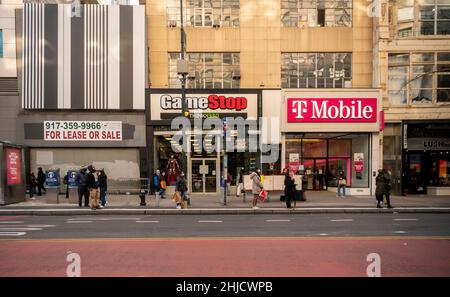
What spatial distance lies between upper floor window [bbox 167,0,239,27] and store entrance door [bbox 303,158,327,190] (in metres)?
10.7

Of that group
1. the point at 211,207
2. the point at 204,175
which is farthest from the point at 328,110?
the point at 211,207

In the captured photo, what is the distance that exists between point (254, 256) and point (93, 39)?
19.5m

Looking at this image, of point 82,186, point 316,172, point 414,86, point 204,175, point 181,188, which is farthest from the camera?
point 316,172

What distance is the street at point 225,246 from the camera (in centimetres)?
674

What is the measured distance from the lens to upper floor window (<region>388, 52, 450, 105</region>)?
22.7 meters

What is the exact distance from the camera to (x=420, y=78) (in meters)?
22.9

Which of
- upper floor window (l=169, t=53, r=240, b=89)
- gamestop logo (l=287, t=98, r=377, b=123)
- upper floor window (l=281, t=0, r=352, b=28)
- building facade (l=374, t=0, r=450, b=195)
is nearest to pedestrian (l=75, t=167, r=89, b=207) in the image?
upper floor window (l=169, t=53, r=240, b=89)

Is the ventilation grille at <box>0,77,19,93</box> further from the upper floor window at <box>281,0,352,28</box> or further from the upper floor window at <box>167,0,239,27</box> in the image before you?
the upper floor window at <box>281,0,352,28</box>

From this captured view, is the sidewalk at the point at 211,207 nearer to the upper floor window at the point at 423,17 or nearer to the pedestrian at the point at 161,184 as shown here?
the pedestrian at the point at 161,184

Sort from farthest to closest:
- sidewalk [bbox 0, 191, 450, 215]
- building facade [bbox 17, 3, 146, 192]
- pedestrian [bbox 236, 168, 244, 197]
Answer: building facade [bbox 17, 3, 146, 192] < pedestrian [bbox 236, 168, 244, 197] < sidewalk [bbox 0, 191, 450, 215]

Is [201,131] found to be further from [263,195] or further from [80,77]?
[80,77]

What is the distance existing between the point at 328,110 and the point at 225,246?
1617 centimetres

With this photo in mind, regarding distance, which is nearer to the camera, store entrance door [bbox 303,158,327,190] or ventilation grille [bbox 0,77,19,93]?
ventilation grille [bbox 0,77,19,93]

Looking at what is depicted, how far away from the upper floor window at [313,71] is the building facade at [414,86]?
2.32 metres
